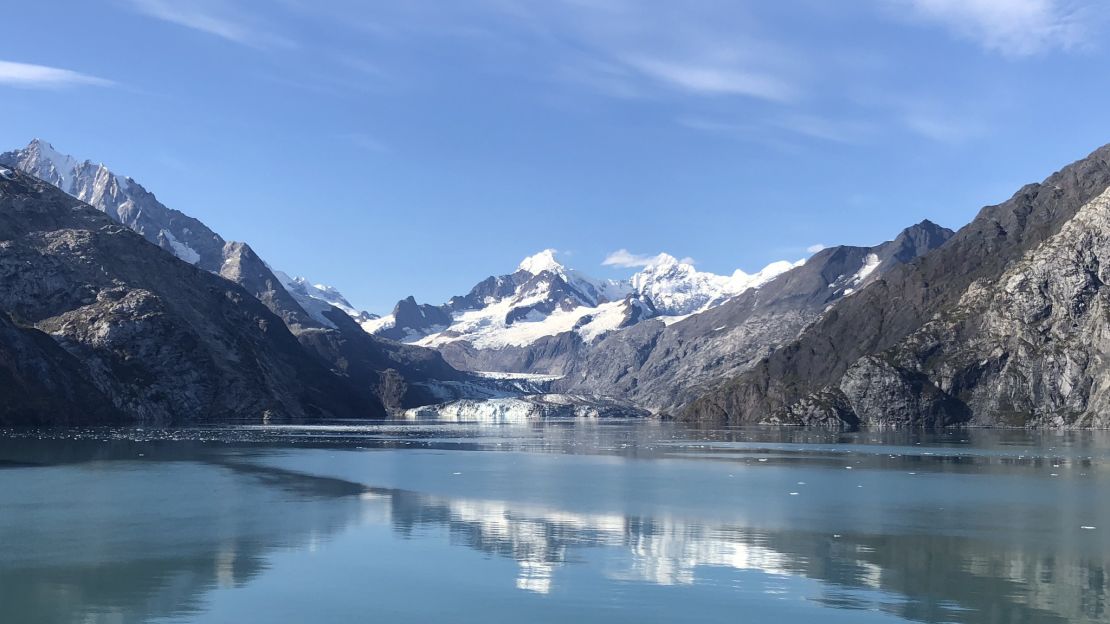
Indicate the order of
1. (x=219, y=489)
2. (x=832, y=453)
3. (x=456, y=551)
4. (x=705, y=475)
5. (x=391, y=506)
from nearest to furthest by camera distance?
1. (x=456, y=551)
2. (x=391, y=506)
3. (x=219, y=489)
4. (x=705, y=475)
5. (x=832, y=453)

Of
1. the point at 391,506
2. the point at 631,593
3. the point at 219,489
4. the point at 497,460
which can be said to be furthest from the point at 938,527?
the point at 497,460

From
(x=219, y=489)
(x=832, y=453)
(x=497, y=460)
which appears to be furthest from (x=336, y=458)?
(x=832, y=453)

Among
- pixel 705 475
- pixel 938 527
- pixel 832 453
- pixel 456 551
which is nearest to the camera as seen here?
pixel 456 551

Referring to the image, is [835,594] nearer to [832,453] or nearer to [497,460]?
[497,460]

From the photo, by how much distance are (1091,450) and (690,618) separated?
6892 inches

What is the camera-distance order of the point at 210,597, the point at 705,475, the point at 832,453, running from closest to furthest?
the point at 210,597 → the point at 705,475 → the point at 832,453

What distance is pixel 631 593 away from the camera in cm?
5469

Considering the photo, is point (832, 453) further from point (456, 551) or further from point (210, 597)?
point (210, 597)

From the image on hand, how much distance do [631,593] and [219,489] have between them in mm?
62689

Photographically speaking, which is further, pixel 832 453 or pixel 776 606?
pixel 832 453

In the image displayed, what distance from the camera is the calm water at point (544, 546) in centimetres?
5166

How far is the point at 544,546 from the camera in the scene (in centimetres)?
6969

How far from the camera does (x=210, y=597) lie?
5297 cm

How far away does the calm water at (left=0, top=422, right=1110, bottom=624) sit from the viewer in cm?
5166
